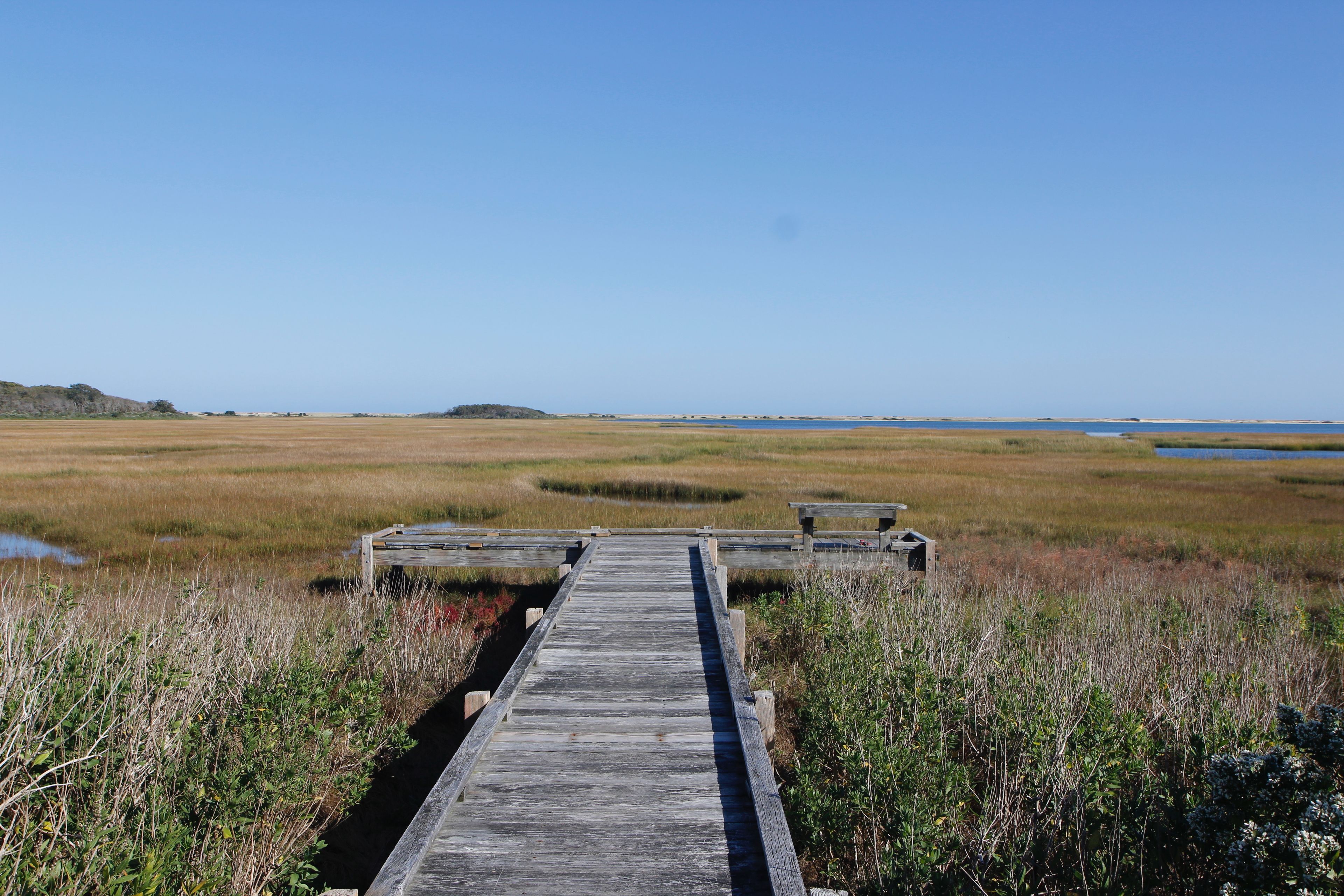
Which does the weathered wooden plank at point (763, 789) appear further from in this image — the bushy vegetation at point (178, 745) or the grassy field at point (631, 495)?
the grassy field at point (631, 495)

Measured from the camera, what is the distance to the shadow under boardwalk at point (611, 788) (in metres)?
3.27

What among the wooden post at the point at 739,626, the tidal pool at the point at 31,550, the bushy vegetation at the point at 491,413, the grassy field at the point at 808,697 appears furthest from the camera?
the bushy vegetation at the point at 491,413

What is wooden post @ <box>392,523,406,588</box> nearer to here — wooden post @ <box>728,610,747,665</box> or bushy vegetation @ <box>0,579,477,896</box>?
bushy vegetation @ <box>0,579,477,896</box>

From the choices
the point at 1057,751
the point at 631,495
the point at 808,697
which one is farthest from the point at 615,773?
the point at 631,495

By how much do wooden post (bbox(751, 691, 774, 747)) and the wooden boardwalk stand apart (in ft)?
0.33

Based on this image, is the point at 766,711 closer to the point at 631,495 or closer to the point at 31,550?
the point at 31,550

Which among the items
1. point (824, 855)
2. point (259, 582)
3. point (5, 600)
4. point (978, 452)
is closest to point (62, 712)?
point (5, 600)

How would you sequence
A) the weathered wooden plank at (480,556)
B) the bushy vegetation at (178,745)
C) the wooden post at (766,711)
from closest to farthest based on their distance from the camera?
the bushy vegetation at (178,745)
the wooden post at (766,711)
the weathered wooden plank at (480,556)

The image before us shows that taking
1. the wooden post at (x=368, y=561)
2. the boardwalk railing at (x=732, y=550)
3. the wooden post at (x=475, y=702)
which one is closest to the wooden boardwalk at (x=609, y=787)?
the wooden post at (x=475, y=702)

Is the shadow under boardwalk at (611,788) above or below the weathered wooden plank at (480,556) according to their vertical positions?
above

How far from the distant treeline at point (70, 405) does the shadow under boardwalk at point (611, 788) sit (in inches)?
5627

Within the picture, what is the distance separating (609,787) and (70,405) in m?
170

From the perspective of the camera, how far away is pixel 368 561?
11.6m

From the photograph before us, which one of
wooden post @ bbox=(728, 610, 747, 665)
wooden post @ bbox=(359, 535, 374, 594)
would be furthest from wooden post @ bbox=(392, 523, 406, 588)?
wooden post @ bbox=(728, 610, 747, 665)
